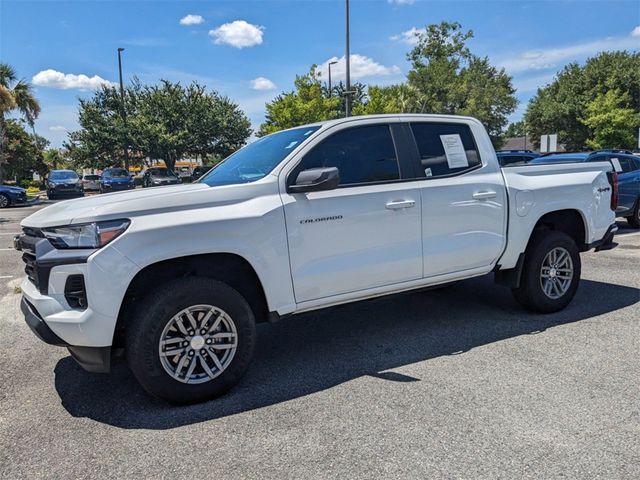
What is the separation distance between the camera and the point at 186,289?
10.8 ft

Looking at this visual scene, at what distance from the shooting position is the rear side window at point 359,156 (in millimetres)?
3967

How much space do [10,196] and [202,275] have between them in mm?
23248

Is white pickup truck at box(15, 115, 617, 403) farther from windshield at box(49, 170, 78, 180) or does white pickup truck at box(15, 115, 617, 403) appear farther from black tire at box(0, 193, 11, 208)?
windshield at box(49, 170, 78, 180)

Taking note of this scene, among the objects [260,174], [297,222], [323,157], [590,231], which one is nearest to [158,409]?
[297,222]

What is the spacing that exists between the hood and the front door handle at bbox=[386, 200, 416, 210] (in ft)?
3.13

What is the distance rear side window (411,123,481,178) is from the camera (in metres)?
4.43

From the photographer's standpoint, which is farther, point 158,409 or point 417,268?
point 417,268

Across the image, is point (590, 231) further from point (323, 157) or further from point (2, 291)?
point (2, 291)

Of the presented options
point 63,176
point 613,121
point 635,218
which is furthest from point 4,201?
point 613,121

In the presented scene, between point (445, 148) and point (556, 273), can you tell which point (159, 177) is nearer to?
point (445, 148)

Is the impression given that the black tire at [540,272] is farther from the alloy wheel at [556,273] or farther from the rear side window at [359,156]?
the rear side window at [359,156]

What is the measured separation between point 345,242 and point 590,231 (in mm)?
3018

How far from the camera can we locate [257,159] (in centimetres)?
430

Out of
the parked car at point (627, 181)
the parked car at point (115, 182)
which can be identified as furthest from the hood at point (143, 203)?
the parked car at point (115, 182)
